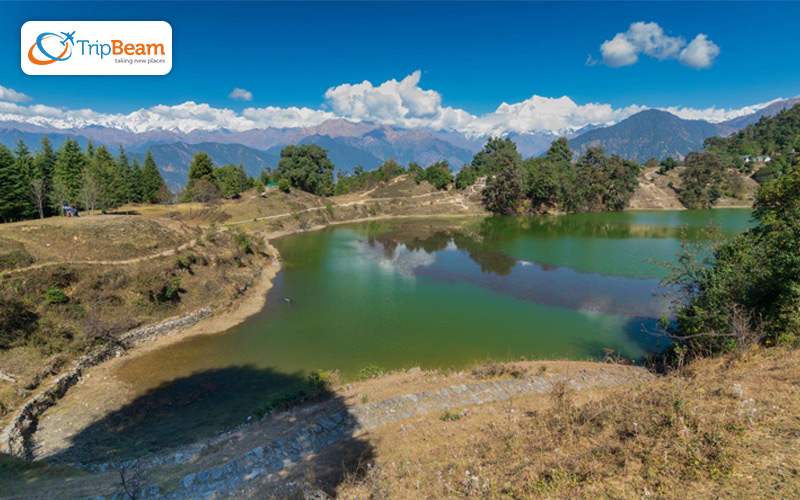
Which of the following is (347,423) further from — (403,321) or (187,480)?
(403,321)

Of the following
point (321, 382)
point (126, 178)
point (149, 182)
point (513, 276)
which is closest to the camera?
point (321, 382)

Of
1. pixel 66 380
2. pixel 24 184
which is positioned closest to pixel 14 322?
pixel 66 380

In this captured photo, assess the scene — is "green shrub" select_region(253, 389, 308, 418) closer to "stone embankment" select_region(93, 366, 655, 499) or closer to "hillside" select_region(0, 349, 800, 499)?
"hillside" select_region(0, 349, 800, 499)

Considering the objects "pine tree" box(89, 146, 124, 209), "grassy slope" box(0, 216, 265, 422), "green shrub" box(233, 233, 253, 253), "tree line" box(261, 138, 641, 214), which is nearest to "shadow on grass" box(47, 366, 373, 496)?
"grassy slope" box(0, 216, 265, 422)

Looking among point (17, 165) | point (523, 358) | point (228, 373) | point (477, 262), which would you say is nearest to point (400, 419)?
point (523, 358)

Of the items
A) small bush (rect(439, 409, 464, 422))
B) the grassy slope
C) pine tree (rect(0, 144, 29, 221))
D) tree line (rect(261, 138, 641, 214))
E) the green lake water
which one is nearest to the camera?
small bush (rect(439, 409, 464, 422))

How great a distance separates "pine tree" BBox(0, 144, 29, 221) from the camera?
37781mm

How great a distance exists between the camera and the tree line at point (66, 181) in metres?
39.0

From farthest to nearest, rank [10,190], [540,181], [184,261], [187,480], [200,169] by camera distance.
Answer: [540,181]
[200,169]
[10,190]
[184,261]
[187,480]

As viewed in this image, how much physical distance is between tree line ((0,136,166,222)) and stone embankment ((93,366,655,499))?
147 feet

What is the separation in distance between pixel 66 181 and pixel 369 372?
6106 centimetres

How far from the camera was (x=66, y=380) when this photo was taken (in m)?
18.2

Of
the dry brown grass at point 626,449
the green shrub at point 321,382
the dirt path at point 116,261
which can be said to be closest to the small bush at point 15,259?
the dirt path at point 116,261

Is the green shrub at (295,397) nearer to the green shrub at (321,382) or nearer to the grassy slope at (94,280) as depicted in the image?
the green shrub at (321,382)
